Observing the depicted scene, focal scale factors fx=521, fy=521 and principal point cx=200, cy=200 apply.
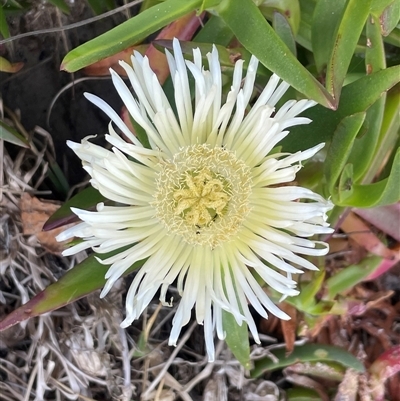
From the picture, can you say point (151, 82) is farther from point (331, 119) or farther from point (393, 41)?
point (393, 41)

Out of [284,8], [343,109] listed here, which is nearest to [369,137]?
[343,109]

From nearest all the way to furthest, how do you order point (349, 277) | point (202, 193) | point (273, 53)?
point (273, 53)
point (202, 193)
point (349, 277)

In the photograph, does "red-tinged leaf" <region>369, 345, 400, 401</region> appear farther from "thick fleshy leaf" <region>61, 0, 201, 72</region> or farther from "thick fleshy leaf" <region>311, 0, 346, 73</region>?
"thick fleshy leaf" <region>61, 0, 201, 72</region>

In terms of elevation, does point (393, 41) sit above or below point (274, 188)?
above

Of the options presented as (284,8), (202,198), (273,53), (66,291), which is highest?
(284,8)

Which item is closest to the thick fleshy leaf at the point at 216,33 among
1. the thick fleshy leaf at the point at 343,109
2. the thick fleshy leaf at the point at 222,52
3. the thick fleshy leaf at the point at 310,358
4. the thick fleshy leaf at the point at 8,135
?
the thick fleshy leaf at the point at 222,52

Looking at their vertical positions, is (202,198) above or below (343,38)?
below

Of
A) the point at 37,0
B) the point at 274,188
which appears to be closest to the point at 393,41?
the point at 274,188

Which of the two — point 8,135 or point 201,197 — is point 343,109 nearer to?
point 201,197
